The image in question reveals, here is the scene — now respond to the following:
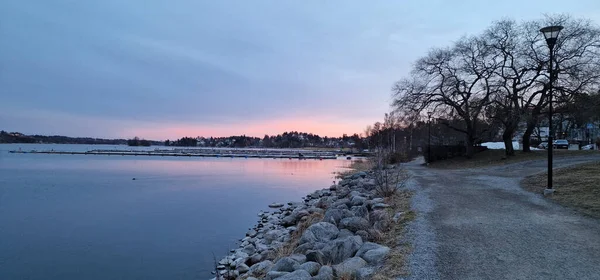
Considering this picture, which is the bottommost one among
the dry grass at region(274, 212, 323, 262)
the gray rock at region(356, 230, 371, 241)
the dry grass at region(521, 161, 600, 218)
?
the dry grass at region(274, 212, 323, 262)

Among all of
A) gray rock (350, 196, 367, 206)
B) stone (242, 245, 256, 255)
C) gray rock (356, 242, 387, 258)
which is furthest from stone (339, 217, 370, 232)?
stone (242, 245, 256, 255)

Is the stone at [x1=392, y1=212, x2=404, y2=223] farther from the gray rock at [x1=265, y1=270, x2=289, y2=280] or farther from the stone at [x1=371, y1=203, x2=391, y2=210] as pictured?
the gray rock at [x1=265, y1=270, x2=289, y2=280]

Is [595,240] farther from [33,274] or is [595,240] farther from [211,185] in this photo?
[211,185]

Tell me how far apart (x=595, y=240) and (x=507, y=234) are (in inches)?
51.6

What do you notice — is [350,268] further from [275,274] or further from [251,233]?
[251,233]

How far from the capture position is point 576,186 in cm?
1136

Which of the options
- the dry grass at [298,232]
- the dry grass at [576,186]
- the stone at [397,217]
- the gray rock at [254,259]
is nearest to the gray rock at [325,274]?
the stone at [397,217]

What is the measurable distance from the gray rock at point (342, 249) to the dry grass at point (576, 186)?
5433mm

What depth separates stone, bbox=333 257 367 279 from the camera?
5232mm

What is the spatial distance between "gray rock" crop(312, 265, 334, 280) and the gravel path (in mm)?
1132

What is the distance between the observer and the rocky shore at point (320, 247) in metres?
5.66

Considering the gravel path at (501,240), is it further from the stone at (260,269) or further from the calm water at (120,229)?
the calm water at (120,229)

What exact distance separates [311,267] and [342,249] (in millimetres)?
856

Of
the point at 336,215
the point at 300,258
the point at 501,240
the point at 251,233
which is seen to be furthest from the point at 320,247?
the point at 251,233
